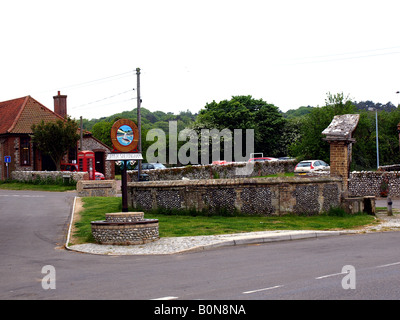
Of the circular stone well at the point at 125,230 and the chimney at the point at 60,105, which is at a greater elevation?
the chimney at the point at 60,105

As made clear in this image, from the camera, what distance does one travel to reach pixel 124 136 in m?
17.2

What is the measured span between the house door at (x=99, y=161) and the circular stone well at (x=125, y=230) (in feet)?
135

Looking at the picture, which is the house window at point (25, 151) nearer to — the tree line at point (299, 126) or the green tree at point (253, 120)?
the tree line at point (299, 126)

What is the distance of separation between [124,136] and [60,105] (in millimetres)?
44965

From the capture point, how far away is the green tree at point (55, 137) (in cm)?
4697

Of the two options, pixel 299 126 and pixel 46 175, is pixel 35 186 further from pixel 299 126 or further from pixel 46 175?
pixel 299 126

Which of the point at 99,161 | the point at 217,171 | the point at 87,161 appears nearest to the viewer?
the point at 87,161

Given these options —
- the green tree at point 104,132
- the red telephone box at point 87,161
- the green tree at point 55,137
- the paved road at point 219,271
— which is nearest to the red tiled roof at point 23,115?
the green tree at point 55,137

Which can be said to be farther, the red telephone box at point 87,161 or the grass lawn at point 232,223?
the red telephone box at point 87,161

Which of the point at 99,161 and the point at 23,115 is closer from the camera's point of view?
the point at 23,115

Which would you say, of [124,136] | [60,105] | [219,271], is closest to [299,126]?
[60,105]

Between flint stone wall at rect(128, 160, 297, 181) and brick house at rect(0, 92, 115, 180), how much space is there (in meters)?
13.6

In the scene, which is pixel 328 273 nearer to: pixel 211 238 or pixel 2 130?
pixel 211 238

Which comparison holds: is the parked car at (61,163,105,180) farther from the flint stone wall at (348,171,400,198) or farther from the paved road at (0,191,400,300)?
the paved road at (0,191,400,300)
